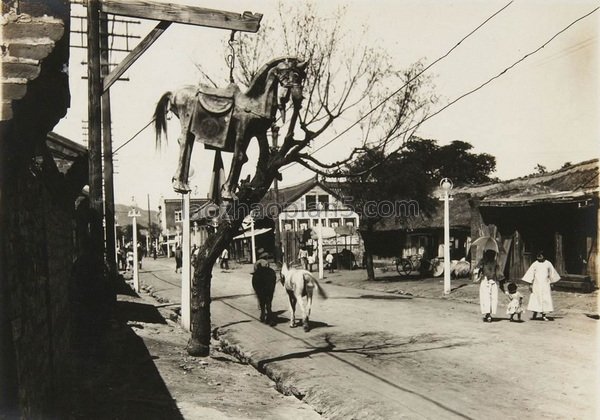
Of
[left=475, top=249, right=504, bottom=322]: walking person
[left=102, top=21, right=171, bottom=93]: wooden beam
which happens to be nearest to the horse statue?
[left=102, top=21, right=171, bottom=93]: wooden beam

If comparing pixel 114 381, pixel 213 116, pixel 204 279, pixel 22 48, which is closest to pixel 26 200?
pixel 22 48

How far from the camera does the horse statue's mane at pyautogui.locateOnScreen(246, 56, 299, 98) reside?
8086mm

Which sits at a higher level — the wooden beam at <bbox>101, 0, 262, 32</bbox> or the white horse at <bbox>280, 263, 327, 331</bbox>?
the wooden beam at <bbox>101, 0, 262, 32</bbox>

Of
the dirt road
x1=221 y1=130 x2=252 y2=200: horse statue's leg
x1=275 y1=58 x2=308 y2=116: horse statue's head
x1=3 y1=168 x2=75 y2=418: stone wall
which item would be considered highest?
x1=275 y1=58 x2=308 y2=116: horse statue's head

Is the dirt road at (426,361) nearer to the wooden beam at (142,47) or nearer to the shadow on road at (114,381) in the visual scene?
the shadow on road at (114,381)

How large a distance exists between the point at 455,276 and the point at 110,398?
2125 cm

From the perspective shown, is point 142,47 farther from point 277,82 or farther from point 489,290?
point 489,290

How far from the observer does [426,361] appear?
1002 centimetres

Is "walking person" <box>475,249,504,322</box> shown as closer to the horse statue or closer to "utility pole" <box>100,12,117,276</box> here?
the horse statue

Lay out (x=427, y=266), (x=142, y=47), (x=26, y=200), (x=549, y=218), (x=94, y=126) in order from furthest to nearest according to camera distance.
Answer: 1. (x=427, y=266)
2. (x=549, y=218)
3. (x=94, y=126)
4. (x=142, y=47)
5. (x=26, y=200)

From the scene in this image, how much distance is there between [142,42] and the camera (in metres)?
9.56

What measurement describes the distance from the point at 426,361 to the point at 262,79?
5377mm

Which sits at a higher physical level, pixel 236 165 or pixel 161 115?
pixel 161 115

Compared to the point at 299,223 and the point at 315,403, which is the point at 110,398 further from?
the point at 299,223
